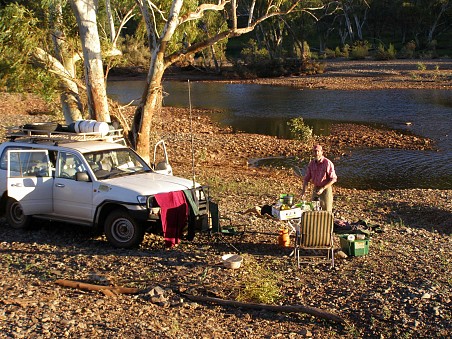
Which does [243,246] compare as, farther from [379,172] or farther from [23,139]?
[379,172]

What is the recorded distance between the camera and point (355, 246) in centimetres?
1024

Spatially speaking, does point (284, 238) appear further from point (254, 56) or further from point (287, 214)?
point (254, 56)

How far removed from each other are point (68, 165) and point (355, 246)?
200 inches

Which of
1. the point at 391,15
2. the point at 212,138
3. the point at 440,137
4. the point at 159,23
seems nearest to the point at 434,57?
the point at 391,15

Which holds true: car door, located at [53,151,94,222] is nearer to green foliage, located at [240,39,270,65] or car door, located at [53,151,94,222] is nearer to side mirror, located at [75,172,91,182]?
side mirror, located at [75,172,91,182]

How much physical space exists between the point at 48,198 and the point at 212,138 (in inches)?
668

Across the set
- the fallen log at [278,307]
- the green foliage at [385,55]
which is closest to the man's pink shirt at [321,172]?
the fallen log at [278,307]

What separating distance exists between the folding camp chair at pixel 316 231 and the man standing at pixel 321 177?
5.32 feet

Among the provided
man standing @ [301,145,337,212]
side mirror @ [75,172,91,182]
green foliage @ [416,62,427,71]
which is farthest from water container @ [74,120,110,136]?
green foliage @ [416,62,427,71]

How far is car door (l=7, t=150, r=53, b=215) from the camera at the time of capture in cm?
1163

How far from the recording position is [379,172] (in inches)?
885

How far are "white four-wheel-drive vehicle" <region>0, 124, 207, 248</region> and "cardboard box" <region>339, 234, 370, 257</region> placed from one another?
7.53ft

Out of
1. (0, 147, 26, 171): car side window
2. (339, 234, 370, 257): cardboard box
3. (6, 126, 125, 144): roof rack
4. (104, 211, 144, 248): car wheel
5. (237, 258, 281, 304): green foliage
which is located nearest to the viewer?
(237, 258, 281, 304): green foliage

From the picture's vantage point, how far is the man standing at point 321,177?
1150 centimetres
